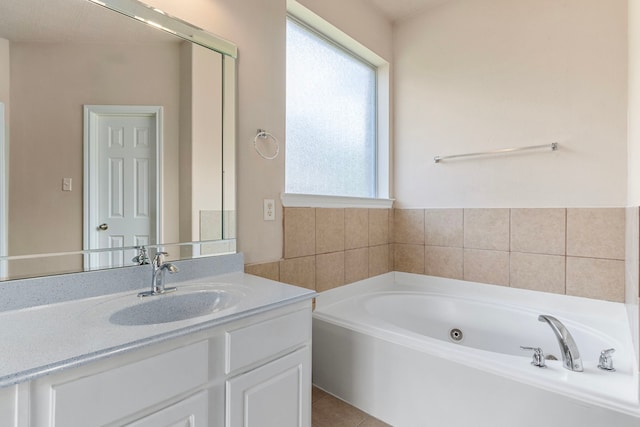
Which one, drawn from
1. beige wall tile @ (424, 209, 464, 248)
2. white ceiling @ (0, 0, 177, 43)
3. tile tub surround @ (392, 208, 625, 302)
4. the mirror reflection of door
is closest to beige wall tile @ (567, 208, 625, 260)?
tile tub surround @ (392, 208, 625, 302)

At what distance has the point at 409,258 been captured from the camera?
2.52 metres

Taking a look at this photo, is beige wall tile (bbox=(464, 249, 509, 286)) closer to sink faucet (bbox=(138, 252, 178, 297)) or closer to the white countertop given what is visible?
the white countertop

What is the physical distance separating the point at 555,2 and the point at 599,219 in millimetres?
1314

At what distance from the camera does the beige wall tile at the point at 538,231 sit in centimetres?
188

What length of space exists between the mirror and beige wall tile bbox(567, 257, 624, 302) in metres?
1.95

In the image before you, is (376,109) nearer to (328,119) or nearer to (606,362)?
(328,119)

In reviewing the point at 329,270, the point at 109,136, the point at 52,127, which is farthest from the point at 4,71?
the point at 329,270

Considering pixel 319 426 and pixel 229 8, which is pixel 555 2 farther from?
pixel 319 426

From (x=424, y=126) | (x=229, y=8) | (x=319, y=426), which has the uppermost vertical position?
(x=229, y=8)

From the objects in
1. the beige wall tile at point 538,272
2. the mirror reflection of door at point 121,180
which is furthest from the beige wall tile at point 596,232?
the mirror reflection of door at point 121,180

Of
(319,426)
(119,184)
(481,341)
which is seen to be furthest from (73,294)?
(481,341)

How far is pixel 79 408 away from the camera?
668 millimetres

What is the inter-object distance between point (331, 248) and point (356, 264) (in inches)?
12.0

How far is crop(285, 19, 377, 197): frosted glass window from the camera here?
200 centimetres
